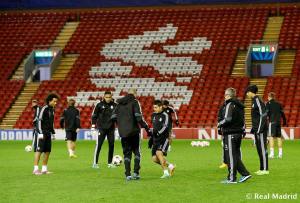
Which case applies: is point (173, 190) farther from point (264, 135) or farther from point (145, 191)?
point (264, 135)

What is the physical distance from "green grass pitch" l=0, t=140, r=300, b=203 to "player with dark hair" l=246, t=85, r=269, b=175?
48 centimetres

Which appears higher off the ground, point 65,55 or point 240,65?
point 65,55

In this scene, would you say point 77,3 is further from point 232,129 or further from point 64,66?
point 232,129

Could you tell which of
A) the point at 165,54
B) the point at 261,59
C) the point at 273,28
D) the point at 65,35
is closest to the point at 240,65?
the point at 261,59

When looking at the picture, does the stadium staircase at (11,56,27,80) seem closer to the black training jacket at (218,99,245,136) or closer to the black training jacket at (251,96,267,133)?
the black training jacket at (251,96,267,133)

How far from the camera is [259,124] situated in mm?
18516

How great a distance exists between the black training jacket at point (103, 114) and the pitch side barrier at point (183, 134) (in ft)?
58.8

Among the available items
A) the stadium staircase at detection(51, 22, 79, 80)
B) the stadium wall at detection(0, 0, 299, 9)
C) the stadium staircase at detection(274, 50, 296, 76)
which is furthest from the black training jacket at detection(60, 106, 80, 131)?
the stadium wall at detection(0, 0, 299, 9)

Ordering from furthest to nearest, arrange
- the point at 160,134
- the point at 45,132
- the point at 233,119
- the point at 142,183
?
1. the point at 45,132
2. the point at 160,134
3. the point at 142,183
4. the point at 233,119

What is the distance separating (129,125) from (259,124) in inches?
128

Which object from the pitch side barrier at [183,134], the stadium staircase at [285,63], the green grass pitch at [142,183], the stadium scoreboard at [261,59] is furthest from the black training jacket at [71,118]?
the stadium staircase at [285,63]

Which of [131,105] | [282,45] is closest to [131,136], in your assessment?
[131,105]

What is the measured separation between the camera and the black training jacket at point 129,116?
17.8 meters

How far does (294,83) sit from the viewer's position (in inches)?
1769
